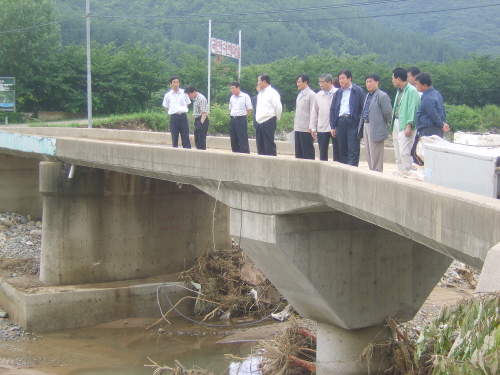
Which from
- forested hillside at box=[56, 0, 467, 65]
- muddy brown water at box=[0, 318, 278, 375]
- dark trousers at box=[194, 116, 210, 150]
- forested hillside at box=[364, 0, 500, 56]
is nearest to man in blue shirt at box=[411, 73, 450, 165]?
muddy brown water at box=[0, 318, 278, 375]

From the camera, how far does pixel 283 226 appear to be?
809 cm

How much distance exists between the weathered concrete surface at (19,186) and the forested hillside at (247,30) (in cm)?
4440

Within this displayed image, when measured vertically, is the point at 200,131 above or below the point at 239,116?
below

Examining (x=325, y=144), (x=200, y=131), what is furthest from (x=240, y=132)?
(x=325, y=144)

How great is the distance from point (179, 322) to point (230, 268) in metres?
1.76

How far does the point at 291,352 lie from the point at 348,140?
332cm

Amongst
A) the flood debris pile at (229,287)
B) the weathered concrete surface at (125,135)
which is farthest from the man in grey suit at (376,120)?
the weathered concrete surface at (125,135)

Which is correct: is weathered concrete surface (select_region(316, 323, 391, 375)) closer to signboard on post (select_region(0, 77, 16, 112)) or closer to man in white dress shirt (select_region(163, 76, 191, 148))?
man in white dress shirt (select_region(163, 76, 191, 148))

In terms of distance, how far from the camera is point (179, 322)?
44.8 feet

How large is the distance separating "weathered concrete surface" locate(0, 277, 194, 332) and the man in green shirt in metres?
7.34

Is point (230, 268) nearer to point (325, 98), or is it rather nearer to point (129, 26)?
point (325, 98)

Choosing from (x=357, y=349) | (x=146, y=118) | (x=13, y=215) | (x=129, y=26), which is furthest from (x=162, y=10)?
(x=357, y=349)

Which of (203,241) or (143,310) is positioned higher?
(203,241)

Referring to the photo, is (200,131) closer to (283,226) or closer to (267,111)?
(267,111)
